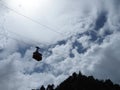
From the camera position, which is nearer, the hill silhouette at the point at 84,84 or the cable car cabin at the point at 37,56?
the cable car cabin at the point at 37,56

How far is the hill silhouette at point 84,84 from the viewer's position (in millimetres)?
65938

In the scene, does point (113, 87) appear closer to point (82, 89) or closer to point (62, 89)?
point (82, 89)

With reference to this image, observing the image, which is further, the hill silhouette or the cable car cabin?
the hill silhouette

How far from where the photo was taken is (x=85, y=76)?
69.3 m

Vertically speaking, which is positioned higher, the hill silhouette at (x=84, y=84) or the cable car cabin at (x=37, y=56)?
the hill silhouette at (x=84, y=84)

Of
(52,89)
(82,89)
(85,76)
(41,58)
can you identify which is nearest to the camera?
(41,58)

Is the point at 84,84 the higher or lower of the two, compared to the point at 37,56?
higher

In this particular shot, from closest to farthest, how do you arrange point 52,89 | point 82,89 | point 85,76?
point 82,89
point 85,76
point 52,89

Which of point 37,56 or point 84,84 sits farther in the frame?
point 84,84

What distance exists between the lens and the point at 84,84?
218 ft

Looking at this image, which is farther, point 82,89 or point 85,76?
point 85,76

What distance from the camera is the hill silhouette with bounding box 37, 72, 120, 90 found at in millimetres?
65938

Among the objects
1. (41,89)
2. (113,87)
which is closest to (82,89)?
(113,87)

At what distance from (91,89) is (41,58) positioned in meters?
51.2
